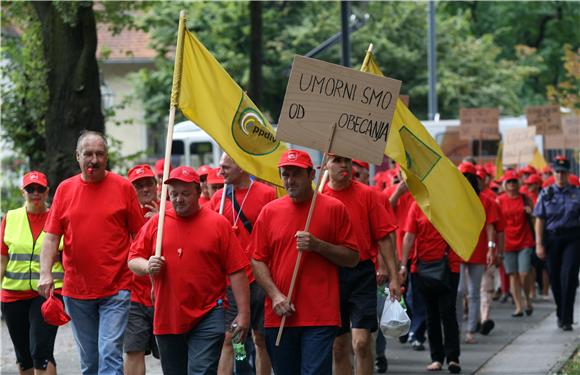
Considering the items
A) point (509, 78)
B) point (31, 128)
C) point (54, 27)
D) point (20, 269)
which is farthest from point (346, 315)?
point (509, 78)

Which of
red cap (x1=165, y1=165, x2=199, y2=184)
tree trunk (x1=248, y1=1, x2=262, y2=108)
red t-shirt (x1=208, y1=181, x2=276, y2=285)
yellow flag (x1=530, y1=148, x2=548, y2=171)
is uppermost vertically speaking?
tree trunk (x1=248, y1=1, x2=262, y2=108)

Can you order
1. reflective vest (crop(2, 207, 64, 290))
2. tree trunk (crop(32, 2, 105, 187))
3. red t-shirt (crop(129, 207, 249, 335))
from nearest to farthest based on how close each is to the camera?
red t-shirt (crop(129, 207, 249, 335))
reflective vest (crop(2, 207, 64, 290))
tree trunk (crop(32, 2, 105, 187))

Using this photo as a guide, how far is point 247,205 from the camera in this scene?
9.80 meters

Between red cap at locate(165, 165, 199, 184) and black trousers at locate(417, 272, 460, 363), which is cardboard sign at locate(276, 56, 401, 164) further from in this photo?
black trousers at locate(417, 272, 460, 363)

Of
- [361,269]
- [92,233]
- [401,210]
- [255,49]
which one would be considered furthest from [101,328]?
[255,49]

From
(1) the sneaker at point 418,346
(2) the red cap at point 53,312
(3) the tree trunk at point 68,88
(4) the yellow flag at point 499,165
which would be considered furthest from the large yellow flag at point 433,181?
(4) the yellow flag at point 499,165

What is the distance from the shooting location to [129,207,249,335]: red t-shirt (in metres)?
7.75

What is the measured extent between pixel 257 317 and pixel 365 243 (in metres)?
1.01

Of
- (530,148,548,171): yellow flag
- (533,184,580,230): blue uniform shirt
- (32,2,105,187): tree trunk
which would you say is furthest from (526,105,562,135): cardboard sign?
(32,2,105,187): tree trunk

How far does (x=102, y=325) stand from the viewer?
8992 mm

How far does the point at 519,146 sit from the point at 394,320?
38.6 ft

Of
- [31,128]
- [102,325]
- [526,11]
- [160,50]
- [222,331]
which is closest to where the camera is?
[222,331]

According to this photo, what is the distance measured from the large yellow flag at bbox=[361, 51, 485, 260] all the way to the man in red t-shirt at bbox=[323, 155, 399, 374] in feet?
1.88

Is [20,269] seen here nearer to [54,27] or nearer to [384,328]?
[384,328]
